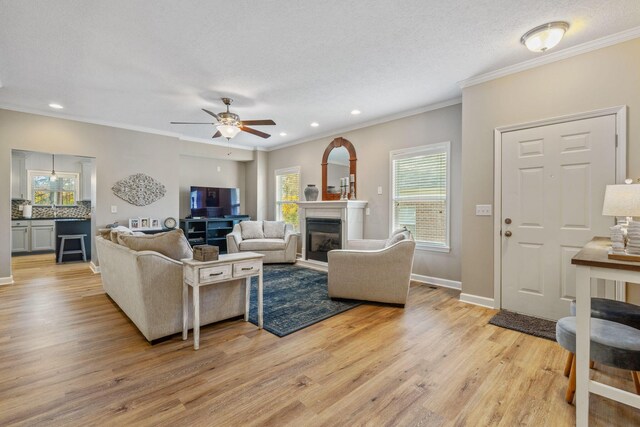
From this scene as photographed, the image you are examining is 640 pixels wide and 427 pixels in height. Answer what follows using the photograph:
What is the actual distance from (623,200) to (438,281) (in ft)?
9.15

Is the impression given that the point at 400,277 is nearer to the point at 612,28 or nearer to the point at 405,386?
the point at 405,386

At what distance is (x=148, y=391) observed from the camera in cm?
183

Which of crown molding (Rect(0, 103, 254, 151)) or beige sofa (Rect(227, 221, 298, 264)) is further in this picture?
beige sofa (Rect(227, 221, 298, 264))

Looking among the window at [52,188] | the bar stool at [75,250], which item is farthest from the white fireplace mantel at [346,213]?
the window at [52,188]

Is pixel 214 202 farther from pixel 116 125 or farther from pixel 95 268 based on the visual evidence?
pixel 95 268

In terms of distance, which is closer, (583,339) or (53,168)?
(583,339)

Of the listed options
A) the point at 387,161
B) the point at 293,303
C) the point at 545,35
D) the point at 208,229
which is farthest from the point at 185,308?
the point at 208,229

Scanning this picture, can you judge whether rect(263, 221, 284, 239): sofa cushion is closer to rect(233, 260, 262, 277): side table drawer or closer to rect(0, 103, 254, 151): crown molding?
rect(0, 103, 254, 151): crown molding

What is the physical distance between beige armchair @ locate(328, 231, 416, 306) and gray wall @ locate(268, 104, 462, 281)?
1160 mm

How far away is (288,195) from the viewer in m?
7.05

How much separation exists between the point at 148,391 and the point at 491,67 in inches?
167

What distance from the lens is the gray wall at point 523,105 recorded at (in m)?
2.55

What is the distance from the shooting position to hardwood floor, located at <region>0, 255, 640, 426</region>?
163 centimetres

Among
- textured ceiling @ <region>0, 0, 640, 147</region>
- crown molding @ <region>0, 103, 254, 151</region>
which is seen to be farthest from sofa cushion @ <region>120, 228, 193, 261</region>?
crown molding @ <region>0, 103, 254, 151</region>
